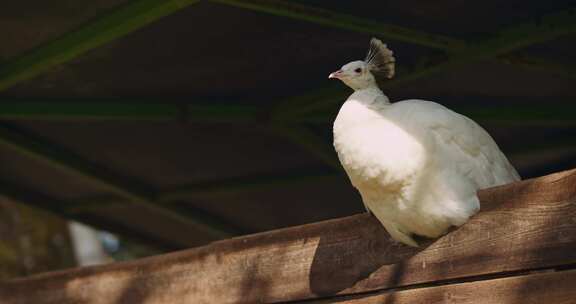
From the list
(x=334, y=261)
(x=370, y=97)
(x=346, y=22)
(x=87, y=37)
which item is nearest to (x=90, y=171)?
(x=87, y=37)

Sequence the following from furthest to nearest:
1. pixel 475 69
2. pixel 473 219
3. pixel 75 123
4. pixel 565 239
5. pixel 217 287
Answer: pixel 75 123 → pixel 475 69 → pixel 217 287 → pixel 473 219 → pixel 565 239

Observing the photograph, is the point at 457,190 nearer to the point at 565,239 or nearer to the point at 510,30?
the point at 565,239

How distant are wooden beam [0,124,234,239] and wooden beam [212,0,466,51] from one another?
2069mm

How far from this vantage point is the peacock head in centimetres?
382

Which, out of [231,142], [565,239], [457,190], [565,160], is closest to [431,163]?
[457,190]

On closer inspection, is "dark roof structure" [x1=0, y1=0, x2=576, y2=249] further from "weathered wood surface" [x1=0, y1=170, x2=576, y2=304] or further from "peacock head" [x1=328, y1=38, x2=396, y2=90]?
"weathered wood surface" [x1=0, y1=170, x2=576, y2=304]

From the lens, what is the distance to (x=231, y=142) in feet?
18.6

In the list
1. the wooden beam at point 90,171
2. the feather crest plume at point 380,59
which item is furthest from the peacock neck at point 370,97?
the wooden beam at point 90,171

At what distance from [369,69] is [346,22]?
1.09ft

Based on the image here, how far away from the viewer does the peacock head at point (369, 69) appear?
12.5 feet

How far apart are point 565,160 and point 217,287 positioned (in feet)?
9.53

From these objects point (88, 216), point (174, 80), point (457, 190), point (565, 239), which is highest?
point (174, 80)

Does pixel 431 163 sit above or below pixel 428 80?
below

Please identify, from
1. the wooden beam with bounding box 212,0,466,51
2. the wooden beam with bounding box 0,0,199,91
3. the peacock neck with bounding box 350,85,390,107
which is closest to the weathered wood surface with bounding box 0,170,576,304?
the peacock neck with bounding box 350,85,390,107
